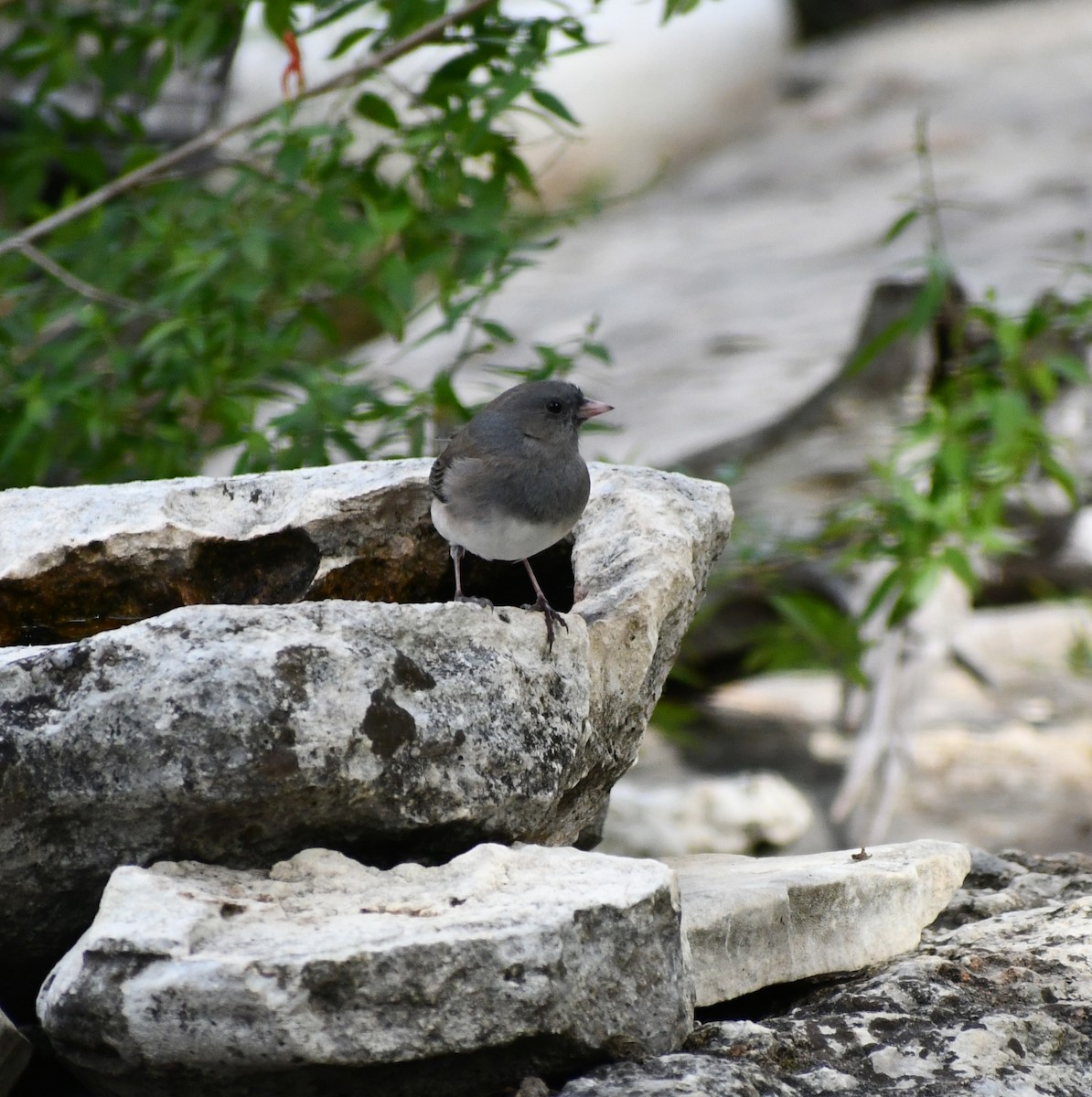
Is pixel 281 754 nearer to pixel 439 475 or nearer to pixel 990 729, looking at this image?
pixel 439 475

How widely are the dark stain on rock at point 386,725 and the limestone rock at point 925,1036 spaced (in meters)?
0.50

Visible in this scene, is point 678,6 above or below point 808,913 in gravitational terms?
above

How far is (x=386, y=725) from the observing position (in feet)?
6.41

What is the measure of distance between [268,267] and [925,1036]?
2571 millimetres

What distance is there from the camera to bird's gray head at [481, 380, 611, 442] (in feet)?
9.20

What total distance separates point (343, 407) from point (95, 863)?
1.67 meters

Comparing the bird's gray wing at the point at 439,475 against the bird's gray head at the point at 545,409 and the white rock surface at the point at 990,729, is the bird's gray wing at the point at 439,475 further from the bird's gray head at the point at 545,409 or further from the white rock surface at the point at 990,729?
the white rock surface at the point at 990,729

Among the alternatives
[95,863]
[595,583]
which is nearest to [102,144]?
[595,583]

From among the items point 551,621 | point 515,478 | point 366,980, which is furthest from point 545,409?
point 366,980

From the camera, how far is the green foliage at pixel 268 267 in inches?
→ 137

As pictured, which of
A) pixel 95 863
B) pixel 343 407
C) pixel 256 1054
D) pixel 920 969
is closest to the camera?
pixel 256 1054

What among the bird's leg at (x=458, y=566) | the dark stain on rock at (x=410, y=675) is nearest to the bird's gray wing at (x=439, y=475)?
the bird's leg at (x=458, y=566)

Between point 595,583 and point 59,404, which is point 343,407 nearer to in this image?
point 59,404

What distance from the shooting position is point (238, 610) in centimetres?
194
